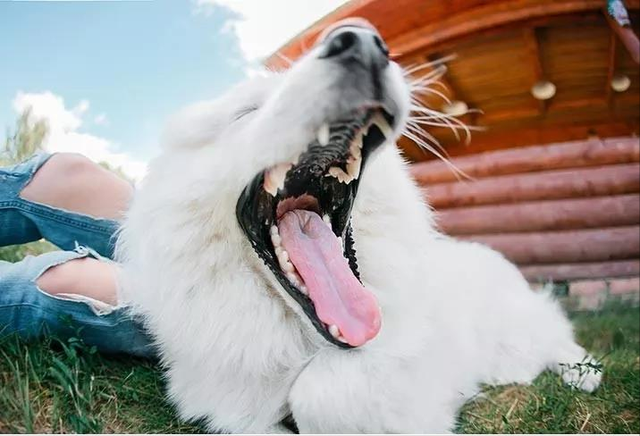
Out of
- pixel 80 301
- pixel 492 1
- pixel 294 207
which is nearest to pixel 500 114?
pixel 492 1

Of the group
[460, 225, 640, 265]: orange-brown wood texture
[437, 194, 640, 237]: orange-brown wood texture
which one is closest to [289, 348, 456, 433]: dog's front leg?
[437, 194, 640, 237]: orange-brown wood texture

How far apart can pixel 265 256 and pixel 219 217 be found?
70 mm

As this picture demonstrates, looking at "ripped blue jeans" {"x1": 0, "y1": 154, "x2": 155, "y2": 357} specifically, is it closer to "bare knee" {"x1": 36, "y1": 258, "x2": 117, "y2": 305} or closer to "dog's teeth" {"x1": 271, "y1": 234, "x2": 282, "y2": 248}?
"bare knee" {"x1": 36, "y1": 258, "x2": 117, "y2": 305}

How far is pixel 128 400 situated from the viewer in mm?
795

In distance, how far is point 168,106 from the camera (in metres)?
0.82

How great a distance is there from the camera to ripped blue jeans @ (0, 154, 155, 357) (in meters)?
0.80

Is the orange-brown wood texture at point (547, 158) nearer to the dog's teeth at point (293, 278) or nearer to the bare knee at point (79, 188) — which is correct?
the bare knee at point (79, 188)

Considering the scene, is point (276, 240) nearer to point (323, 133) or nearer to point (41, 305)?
point (323, 133)

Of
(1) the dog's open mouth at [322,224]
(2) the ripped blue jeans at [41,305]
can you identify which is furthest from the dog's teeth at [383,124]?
(2) the ripped blue jeans at [41,305]

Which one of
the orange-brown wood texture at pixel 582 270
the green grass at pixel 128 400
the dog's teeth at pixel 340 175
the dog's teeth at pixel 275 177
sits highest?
the orange-brown wood texture at pixel 582 270

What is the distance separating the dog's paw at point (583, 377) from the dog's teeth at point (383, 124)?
1.83 feet

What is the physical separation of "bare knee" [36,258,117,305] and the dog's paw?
72 centimetres

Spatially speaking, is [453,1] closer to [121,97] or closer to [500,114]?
[500,114]

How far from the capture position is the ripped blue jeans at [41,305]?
31.5 inches
